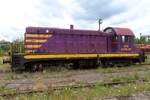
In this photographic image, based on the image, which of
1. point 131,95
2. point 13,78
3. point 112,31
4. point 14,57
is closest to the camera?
point 131,95

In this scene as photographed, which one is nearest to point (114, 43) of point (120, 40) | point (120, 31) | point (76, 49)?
point (120, 40)

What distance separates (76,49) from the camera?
803 inches

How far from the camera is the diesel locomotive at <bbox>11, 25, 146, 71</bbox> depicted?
1833 cm

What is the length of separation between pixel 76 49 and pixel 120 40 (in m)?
3.67

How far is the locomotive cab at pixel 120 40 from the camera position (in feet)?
71.6

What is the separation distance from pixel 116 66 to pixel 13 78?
344 inches

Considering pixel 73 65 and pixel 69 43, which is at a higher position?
pixel 69 43

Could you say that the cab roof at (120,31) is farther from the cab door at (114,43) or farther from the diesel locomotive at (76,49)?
the cab door at (114,43)

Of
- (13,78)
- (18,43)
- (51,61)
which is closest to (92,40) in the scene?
(51,61)

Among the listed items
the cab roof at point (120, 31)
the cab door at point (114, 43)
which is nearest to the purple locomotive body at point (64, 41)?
the cab door at point (114, 43)

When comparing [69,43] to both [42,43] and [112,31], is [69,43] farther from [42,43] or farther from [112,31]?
[112,31]

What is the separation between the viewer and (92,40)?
2123cm

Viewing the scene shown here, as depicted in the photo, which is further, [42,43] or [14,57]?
[42,43]

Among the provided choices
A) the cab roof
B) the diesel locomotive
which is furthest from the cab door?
the cab roof
